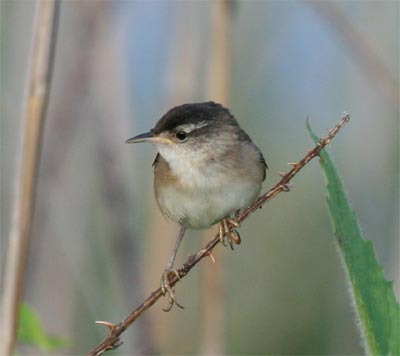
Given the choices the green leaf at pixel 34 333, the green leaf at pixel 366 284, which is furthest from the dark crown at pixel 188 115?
the green leaf at pixel 366 284

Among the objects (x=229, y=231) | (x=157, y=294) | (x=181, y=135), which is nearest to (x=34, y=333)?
(x=157, y=294)

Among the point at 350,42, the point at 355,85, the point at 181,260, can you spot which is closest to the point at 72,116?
the point at 181,260

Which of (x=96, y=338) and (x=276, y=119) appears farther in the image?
(x=276, y=119)

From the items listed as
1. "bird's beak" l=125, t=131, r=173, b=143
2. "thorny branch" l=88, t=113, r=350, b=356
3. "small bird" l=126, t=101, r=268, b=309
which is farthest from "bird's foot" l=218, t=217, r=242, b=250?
"thorny branch" l=88, t=113, r=350, b=356

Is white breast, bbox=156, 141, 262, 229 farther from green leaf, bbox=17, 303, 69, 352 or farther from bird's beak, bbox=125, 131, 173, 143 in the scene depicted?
green leaf, bbox=17, 303, 69, 352

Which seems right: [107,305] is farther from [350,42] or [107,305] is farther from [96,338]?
[350,42]

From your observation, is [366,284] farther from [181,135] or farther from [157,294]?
[181,135]

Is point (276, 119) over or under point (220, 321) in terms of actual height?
over
